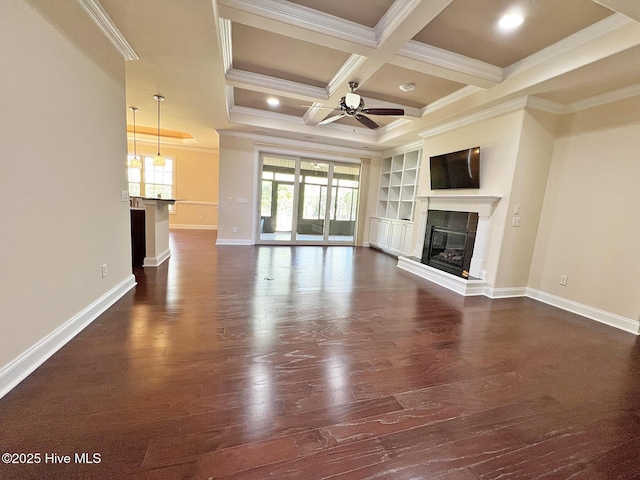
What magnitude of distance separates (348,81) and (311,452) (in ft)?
13.2

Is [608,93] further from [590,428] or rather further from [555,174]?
[590,428]

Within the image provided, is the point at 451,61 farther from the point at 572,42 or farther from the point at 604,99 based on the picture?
the point at 604,99

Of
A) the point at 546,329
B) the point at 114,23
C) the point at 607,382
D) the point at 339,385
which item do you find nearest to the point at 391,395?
the point at 339,385

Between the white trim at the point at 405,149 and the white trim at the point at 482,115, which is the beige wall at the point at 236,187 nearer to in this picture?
the white trim at the point at 405,149

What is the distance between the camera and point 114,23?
7.94 ft

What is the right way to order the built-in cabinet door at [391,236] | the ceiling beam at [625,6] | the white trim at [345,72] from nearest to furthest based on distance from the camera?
the ceiling beam at [625,6]
the white trim at [345,72]
the built-in cabinet door at [391,236]

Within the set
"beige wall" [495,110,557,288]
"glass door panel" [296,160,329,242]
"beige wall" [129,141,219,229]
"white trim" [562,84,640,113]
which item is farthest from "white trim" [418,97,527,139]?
"beige wall" [129,141,219,229]

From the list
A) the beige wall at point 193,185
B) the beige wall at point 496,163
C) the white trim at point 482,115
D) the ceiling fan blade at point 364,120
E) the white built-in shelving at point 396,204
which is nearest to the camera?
the white trim at point 482,115

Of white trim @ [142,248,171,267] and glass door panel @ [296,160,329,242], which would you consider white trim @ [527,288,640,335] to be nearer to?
glass door panel @ [296,160,329,242]

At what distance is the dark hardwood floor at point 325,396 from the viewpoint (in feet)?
4.07

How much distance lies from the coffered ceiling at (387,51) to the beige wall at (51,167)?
54 cm

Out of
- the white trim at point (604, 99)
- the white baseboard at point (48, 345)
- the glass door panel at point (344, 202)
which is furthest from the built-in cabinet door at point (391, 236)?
the white baseboard at point (48, 345)

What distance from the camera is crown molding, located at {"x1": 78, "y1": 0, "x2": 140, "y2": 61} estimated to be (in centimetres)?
213

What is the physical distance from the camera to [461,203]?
14.4 feet
